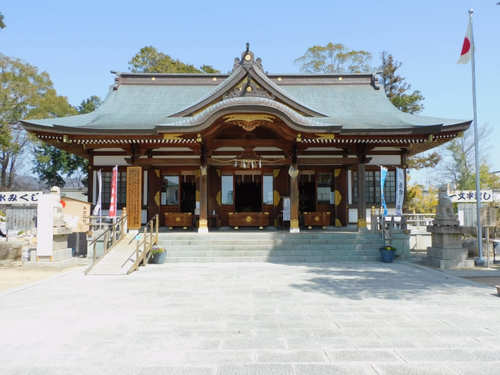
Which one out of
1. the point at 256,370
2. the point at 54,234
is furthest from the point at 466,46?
the point at 54,234

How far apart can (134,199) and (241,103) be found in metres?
5.60

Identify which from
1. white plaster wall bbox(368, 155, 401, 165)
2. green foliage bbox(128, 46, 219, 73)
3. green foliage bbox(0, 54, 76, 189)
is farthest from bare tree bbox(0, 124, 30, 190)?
white plaster wall bbox(368, 155, 401, 165)

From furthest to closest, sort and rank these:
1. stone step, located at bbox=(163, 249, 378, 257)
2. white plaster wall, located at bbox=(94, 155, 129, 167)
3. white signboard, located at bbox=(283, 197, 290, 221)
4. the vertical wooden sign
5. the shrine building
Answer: white signboard, located at bbox=(283, 197, 290, 221) → white plaster wall, located at bbox=(94, 155, 129, 167) → the vertical wooden sign → the shrine building → stone step, located at bbox=(163, 249, 378, 257)

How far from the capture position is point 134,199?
1363cm

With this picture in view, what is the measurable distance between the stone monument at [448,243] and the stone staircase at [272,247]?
78.2 inches

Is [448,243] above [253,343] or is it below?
above

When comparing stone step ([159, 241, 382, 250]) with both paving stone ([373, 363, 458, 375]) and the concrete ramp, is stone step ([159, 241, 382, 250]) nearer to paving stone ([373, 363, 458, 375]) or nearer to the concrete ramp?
the concrete ramp

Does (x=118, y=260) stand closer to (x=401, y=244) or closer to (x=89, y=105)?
(x=401, y=244)

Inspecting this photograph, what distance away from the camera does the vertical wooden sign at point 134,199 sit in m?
13.6

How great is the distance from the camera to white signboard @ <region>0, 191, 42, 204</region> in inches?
488

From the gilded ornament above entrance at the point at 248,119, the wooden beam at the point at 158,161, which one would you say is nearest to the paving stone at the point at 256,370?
the gilded ornament above entrance at the point at 248,119

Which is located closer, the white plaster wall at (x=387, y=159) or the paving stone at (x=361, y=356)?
the paving stone at (x=361, y=356)

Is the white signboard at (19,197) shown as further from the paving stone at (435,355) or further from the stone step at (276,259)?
the paving stone at (435,355)

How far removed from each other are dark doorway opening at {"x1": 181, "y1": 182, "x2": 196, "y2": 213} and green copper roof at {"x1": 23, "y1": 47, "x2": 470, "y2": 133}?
3321mm
